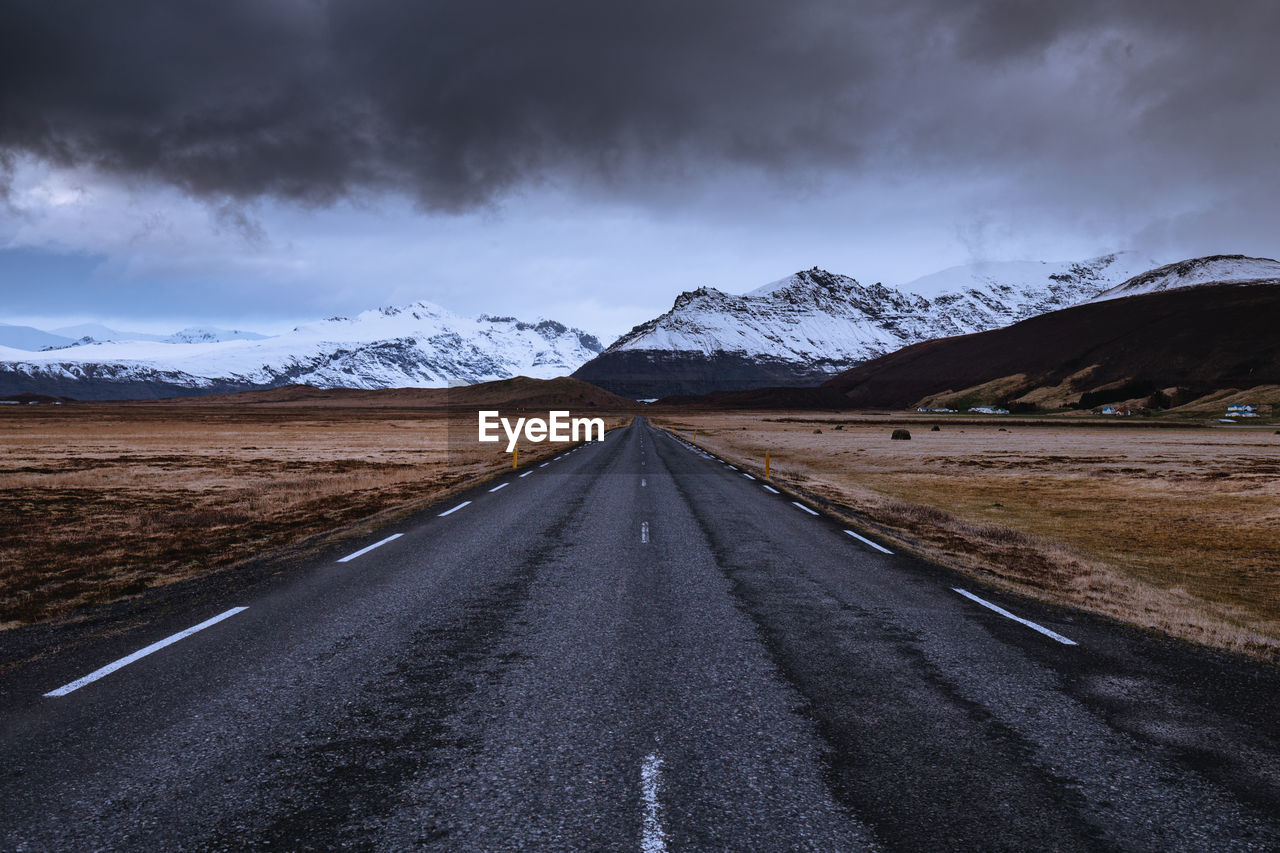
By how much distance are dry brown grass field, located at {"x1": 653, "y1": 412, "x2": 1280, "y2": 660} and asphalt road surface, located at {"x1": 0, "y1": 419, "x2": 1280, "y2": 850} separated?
1.83 meters

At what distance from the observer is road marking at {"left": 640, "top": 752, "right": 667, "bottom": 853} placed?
347cm

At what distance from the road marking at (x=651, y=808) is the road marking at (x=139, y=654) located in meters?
4.63

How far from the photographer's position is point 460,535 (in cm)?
1273

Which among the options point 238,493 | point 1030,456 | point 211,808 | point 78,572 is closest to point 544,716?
point 211,808

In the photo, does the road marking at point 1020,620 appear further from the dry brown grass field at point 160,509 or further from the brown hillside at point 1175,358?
the brown hillside at point 1175,358

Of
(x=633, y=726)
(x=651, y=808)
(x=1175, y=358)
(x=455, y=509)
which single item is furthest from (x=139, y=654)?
(x=1175, y=358)

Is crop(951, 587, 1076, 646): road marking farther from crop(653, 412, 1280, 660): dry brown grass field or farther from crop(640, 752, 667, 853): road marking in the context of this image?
crop(640, 752, 667, 853): road marking

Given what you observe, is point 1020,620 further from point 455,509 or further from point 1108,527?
point 455,509

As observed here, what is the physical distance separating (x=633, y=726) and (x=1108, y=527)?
15.7 metres

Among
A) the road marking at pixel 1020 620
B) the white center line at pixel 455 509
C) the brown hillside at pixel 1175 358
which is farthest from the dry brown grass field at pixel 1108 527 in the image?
the brown hillside at pixel 1175 358

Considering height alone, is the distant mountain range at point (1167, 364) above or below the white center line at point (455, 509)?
above

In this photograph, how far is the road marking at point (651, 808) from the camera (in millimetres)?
3475

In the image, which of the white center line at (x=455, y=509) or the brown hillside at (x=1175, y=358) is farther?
the brown hillside at (x=1175, y=358)

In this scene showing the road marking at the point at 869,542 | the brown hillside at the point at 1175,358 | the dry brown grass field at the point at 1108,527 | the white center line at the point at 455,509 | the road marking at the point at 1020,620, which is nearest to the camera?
the road marking at the point at 1020,620
